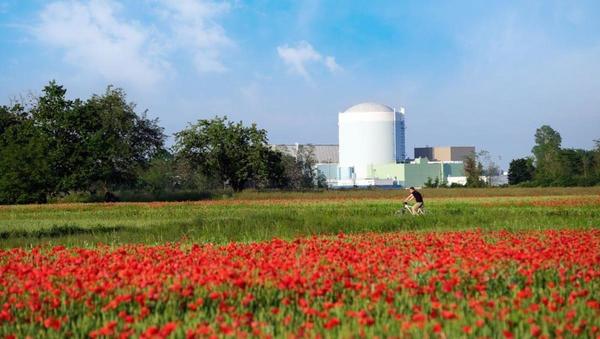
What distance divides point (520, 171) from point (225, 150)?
198 feet

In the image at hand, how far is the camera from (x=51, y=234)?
2444 cm

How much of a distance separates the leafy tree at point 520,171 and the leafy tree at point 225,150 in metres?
55.4

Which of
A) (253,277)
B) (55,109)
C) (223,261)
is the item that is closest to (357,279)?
(253,277)

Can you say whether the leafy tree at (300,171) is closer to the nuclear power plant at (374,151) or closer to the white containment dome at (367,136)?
the nuclear power plant at (374,151)

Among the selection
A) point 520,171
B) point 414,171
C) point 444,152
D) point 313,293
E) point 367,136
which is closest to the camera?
point 313,293

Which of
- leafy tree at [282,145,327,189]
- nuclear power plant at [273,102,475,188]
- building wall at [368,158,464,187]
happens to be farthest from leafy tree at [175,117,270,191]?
building wall at [368,158,464,187]

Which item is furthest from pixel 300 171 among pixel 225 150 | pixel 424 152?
pixel 424 152

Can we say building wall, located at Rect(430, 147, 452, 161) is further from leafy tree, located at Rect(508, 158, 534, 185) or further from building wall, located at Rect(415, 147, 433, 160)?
leafy tree, located at Rect(508, 158, 534, 185)

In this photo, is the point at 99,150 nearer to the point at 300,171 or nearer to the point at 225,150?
the point at 225,150

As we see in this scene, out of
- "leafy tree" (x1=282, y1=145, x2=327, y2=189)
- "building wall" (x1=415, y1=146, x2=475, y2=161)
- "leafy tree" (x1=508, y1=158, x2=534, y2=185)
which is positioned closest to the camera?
"leafy tree" (x1=282, y1=145, x2=327, y2=189)

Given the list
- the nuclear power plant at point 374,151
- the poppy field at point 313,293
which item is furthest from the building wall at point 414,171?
the poppy field at point 313,293

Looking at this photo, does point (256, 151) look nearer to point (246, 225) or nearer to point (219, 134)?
point (219, 134)

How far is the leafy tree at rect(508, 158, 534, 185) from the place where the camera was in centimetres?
12112

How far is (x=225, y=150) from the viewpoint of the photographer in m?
79.5
